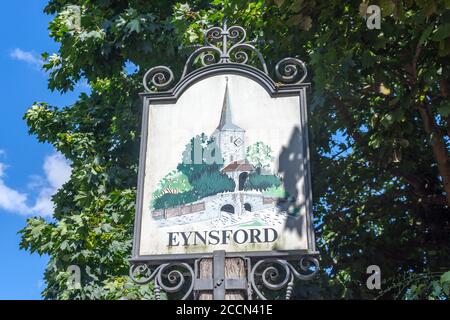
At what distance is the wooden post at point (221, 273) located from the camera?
4.25 metres

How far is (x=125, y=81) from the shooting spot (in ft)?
50.4

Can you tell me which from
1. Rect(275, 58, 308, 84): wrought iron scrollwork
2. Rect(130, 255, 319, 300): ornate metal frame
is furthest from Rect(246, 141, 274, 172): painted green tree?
Rect(275, 58, 308, 84): wrought iron scrollwork

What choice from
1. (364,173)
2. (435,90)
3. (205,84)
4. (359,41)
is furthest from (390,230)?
(205,84)

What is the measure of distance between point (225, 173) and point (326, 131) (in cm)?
748

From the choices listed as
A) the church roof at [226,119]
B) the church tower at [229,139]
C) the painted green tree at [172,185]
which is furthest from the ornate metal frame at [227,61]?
the painted green tree at [172,185]

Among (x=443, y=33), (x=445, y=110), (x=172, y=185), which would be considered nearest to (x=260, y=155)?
(x=172, y=185)

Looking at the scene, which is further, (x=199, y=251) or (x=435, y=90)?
(x=435, y=90)

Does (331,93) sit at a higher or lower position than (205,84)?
higher

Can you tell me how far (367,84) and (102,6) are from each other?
766 cm

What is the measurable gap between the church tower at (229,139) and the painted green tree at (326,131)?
1.98 metres

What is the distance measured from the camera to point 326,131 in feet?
38.3
